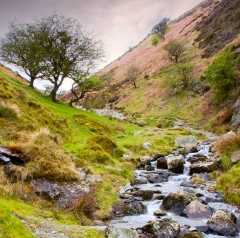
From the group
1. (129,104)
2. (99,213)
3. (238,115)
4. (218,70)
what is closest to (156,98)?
(129,104)

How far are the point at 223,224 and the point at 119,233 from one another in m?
5.54

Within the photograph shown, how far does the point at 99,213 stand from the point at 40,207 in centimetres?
325

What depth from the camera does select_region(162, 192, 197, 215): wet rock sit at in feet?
78.0

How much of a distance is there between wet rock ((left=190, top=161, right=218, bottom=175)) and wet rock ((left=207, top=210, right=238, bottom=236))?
10.6m

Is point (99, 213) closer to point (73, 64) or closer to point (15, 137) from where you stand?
point (15, 137)

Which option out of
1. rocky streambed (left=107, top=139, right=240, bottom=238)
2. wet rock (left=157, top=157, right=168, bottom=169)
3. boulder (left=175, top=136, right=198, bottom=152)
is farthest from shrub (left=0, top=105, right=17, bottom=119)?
boulder (left=175, top=136, right=198, bottom=152)

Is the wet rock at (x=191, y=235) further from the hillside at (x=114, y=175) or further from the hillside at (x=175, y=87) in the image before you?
the hillside at (x=175, y=87)

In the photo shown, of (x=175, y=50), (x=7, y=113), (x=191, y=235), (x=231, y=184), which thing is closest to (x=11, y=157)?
(x=7, y=113)

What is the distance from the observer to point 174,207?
23953 mm

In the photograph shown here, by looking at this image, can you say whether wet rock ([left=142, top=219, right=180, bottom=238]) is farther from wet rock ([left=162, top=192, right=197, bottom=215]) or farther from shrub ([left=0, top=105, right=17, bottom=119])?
shrub ([left=0, top=105, right=17, bottom=119])

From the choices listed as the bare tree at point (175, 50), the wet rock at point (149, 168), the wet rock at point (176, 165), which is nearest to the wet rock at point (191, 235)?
the wet rock at point (176, 165)

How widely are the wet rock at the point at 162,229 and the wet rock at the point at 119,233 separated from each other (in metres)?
0.90

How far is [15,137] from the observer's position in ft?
98.1

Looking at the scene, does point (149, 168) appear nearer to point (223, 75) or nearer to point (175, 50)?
point (223, 75)
